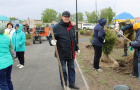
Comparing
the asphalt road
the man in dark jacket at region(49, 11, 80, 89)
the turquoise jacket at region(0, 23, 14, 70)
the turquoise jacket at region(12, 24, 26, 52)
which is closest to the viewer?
the turquoise jacket at region(0, 23, 14, 70)

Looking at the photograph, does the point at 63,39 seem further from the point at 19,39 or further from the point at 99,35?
the point at 19,39

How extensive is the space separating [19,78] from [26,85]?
805 millimetres

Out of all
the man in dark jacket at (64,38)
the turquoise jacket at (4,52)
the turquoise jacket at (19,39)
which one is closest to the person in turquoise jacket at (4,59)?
the turquoise jacket at (4,52)

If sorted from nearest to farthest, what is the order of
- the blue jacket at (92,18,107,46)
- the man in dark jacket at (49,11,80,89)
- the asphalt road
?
the man in dark jacket at (49,11,80,89), the asphalt road, the blue jacket at (92,18,107,46)

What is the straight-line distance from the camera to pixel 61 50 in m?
3.95

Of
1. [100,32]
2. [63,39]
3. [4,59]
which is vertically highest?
[100,32]

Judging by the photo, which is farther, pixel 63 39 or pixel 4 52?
pixel 63 39

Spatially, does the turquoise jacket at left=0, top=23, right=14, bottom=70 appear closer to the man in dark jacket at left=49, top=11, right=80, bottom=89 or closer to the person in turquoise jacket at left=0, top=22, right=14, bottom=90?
the person in turquoise jacket at left=0, top=22, right=14, bottom=90

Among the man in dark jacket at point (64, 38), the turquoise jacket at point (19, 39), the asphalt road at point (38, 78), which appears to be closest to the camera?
the man in dark jacket at point (64, 38)

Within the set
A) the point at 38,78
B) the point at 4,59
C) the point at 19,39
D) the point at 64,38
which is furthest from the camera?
the point at 19,39

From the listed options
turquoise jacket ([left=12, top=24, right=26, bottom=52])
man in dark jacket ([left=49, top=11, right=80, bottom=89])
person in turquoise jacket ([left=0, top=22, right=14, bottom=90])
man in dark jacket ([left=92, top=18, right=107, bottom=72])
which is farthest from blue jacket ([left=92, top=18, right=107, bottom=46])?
person in turquoise jacket ([left=0, top=22, right=14, bottom=90])

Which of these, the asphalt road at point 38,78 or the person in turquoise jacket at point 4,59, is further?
the asphalt road at point 38,78

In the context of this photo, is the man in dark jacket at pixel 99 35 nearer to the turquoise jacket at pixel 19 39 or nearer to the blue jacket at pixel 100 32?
the blue jacket at pixel 100 32

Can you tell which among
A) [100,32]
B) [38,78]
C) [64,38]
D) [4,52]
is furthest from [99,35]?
[4,52]
